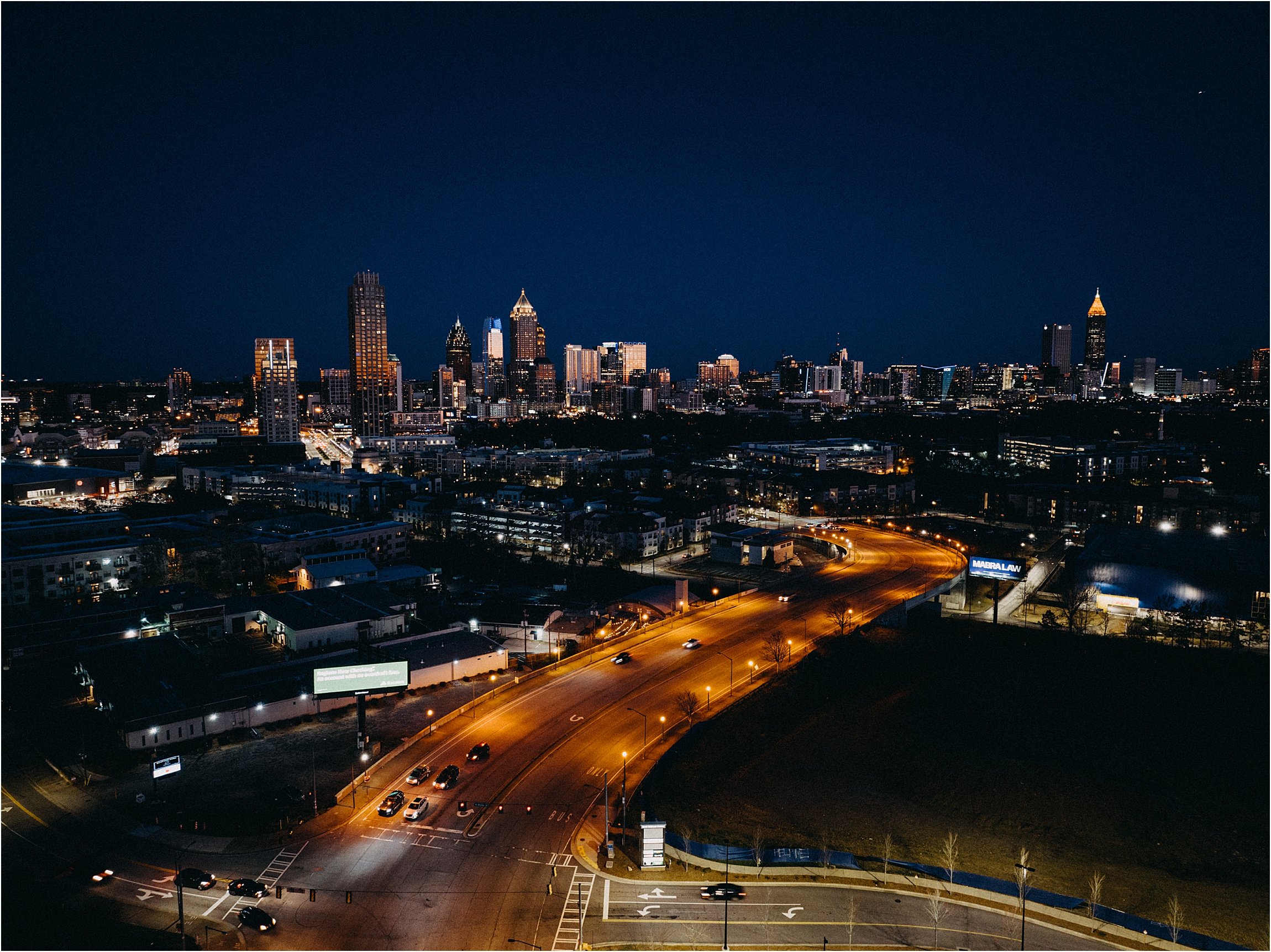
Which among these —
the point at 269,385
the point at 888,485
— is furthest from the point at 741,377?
the point at 888,485

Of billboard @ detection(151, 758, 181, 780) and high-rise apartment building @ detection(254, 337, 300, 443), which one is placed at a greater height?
high-rise apartment building @ detection(254, 337, 300, 443)

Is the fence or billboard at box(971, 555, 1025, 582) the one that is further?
billboard at box(971, 555, 1025, 582)

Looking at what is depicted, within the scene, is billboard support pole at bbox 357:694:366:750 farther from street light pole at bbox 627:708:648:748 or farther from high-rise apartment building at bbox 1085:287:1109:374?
high-rise apartment building at bbox 1085:287:1109:374

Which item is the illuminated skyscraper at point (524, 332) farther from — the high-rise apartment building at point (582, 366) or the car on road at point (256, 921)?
the car on road at point (256, 921)

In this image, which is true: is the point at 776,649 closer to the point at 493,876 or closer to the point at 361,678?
the point at 361,678

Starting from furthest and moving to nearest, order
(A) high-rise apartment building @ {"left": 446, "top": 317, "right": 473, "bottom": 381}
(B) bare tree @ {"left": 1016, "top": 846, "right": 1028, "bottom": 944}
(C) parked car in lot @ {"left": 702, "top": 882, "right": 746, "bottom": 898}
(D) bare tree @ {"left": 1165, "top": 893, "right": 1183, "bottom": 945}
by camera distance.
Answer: (A) high-rise apartment building @ {"left": 446, "top": 317, "right": 473, "bottom": 381}, (C) parked car in lot @ {"left": 702, "top": 882, "right": 746, "bottom": 898}, (B) bare tree @ {"left": 1016, "top": 846, "right": 1028, "bottom": 944}, (D) bare tree @ {"left": 1165, "top": 893, "right": 1183, "bottom": 945}

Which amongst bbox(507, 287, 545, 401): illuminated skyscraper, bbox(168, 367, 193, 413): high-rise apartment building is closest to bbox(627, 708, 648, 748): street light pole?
bbox(168, 367, 193, 413): high-rise apartment building

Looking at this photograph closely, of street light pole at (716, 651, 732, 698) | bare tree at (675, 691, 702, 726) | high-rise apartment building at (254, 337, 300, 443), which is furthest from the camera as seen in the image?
high-rise apartment building at (254, 337, 300, 443)
